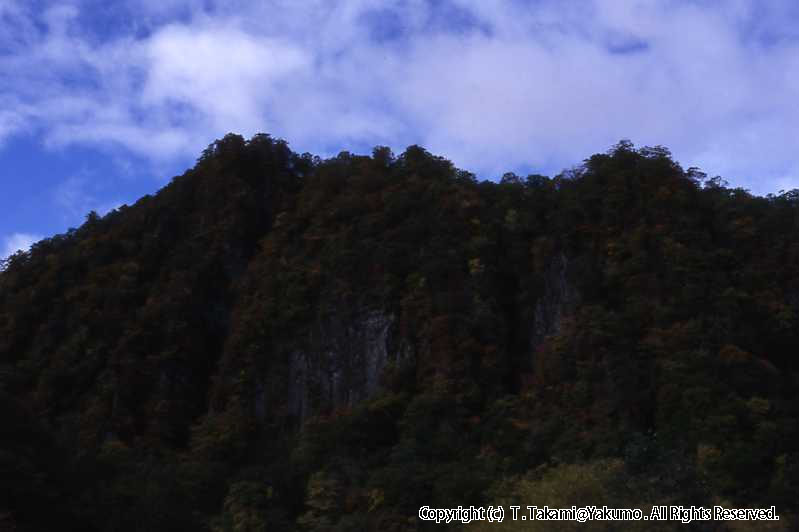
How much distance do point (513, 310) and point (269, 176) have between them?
17.2 m

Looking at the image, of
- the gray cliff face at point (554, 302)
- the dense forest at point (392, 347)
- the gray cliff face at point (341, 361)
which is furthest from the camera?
the gray cliff face at point (341, 361)

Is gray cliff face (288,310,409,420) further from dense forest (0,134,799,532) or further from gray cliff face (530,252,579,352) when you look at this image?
gray cliff face (530,252,579,352)

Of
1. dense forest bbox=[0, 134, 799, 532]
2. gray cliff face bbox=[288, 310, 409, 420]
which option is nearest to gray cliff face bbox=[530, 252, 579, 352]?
dense forest bbox=[0, 134, 799, 532]

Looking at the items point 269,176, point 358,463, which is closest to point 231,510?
point 358,463

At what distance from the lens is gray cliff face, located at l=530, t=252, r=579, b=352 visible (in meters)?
35.7

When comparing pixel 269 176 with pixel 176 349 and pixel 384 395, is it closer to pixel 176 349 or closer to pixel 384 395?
pixel 176 349

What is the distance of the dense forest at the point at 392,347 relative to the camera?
25.4 m

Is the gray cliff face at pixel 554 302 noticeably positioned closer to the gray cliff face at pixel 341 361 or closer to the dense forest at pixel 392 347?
the dense forest at pixel 392 347

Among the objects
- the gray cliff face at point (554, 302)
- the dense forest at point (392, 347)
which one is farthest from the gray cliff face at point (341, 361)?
the gray cliff face at point (554, 302)

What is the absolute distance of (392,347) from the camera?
119 feet

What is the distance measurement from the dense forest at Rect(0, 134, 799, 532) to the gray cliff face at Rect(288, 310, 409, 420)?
96 millimetres

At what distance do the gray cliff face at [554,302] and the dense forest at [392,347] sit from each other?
0.34 feet

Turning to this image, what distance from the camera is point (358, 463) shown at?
30.7m

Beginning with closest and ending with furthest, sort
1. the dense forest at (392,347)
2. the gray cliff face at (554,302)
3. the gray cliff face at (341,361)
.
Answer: the dense forest at (392,347) < the gray cliff face at (554,302) < the gray cliff face at (341,361)
